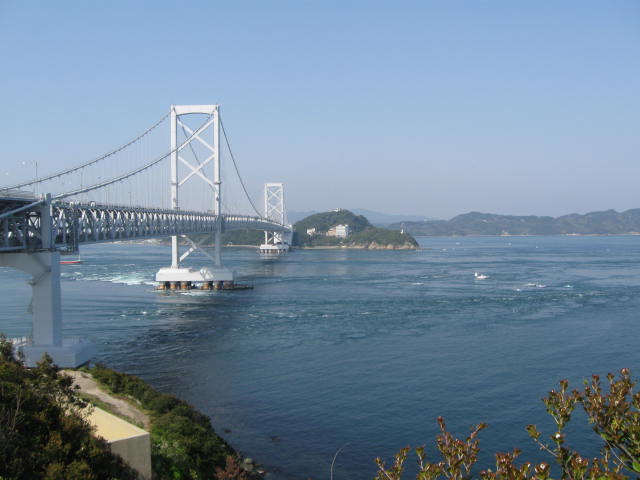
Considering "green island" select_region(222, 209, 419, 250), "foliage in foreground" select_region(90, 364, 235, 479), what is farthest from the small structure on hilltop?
"foliage in foreground" select_region(90, 364, 235, 479)

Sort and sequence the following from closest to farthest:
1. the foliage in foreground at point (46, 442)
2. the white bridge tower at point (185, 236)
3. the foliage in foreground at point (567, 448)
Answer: the foliage in foreground at point (567, 448) → the foliage in foreground at point (46, 442) → the white bridge tower at point (185, 236)

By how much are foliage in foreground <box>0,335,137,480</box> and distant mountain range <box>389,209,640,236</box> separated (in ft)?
446

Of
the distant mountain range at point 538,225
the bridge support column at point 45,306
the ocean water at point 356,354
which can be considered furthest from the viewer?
the distant mountain range at point 538,225

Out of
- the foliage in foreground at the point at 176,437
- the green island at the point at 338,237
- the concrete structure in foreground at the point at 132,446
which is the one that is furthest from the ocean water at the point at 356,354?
the green island at the point at 338,237

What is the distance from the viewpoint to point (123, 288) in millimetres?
27219

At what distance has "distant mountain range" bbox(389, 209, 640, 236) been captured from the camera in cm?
14350

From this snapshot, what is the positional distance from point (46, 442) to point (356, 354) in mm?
9631

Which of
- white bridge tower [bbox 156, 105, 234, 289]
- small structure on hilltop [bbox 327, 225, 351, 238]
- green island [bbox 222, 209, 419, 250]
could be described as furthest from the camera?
small structure on hilltop [bbox 327, 225, 351, 238]

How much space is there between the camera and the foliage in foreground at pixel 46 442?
4.59 metres

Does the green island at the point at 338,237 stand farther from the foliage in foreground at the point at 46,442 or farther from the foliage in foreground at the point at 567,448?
the foliage in foreground at the point at 567,448

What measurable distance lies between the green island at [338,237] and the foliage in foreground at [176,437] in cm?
6076

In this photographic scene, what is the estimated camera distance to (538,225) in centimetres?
14825

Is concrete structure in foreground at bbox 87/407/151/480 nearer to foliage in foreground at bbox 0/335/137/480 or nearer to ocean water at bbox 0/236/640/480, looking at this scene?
foliage in foreground at bbox 0/335/137/480

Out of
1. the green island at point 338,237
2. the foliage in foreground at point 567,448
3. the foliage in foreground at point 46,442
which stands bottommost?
the foliage in foreground at point 46,442
